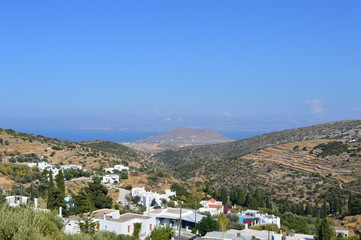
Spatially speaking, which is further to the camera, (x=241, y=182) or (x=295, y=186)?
(x=241, y=182)

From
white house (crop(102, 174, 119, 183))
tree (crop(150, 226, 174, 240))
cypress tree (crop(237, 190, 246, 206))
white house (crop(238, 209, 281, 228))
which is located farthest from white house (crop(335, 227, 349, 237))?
white house (crop(102, 174, 119, 183))

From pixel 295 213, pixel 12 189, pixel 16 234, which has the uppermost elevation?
pixel 16 234

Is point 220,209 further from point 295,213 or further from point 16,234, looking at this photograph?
point 16,234

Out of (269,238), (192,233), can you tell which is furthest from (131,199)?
(269,238)

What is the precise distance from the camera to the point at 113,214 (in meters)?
27.0

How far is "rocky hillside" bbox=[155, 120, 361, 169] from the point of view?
86938mm

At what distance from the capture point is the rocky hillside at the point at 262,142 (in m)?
86.9

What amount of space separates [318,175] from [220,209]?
2419 centimetres

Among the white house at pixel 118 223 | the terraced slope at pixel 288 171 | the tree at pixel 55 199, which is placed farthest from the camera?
the terraced slope at pixel 288 171

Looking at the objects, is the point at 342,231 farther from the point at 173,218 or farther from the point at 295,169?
the point at 295,169

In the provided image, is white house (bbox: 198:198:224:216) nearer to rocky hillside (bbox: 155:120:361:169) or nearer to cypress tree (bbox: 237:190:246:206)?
cypress tree (bbox: 237:190:246:206)

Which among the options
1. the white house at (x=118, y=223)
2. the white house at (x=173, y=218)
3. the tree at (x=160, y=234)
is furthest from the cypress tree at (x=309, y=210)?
the tree at (x=160, y=234)

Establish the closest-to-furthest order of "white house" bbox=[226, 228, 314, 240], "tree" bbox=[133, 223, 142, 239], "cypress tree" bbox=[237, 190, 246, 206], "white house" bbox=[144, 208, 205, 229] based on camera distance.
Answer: "tree" bbox=[133, 223, 142, 239] → "white house" bbox=[226, 228, 314, 240] → "white house" bbox=[144, 208, 205, 229] → "cypress tree" bbox=[237, 190, 246, 206]

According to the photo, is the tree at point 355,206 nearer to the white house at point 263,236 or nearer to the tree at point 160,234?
the white house at point 263,236
